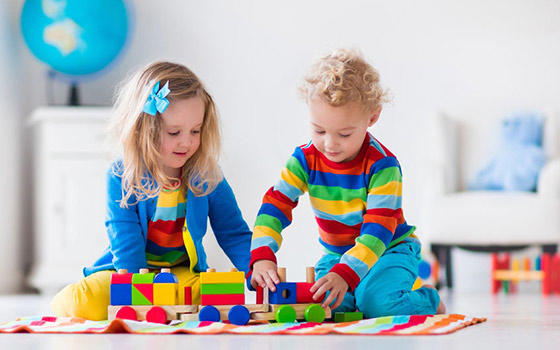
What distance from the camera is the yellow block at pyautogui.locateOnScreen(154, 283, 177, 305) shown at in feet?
3.69

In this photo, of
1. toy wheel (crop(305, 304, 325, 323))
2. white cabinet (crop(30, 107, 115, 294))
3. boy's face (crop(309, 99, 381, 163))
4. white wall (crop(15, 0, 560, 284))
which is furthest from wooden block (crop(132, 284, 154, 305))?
white wall (crop(15, 0, 560, 284))

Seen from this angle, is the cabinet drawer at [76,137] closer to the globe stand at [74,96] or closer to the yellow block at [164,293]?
the globe stand at [74,96]

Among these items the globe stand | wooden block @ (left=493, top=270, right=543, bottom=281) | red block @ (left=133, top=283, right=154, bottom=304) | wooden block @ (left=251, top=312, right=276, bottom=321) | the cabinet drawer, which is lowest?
wooden block @ (left=493, top=270, right=543, bottom=281)

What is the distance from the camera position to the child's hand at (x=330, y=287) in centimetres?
113

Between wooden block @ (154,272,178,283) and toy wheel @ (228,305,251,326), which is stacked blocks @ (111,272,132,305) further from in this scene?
toy wheel @ (228,305,251,326)

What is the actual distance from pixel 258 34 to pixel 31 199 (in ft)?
4.01

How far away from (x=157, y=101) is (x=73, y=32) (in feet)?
5.60

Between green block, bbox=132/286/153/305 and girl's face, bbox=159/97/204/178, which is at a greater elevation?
girl's face, bbox=159/97/204/178

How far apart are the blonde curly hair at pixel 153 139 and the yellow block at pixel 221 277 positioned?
0.30m

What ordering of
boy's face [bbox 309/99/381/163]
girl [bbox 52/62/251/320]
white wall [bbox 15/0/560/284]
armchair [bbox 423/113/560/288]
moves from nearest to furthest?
1. boy's face [bbox 309/99/381/163]
2. girl [bbox 52/62/251/320]
3. armchair [bbox 423/113/560/288]
4. white wall [bbox 15/0/560/284]

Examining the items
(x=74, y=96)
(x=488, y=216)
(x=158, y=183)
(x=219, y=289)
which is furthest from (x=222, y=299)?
(x=74, y=96)

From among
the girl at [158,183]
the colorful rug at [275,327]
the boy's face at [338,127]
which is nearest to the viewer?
the colorful rug at [275,327]

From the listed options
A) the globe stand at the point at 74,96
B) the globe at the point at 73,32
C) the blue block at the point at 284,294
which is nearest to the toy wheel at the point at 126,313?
the blue block at the point at 284,294

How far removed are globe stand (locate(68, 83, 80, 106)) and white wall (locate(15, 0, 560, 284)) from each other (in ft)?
0.72
